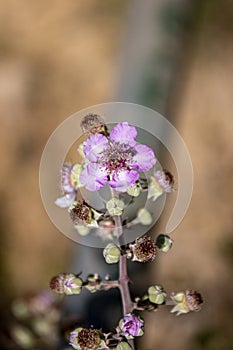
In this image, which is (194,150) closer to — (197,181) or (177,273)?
(197,181)

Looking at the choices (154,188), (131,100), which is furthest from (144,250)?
(131,100)

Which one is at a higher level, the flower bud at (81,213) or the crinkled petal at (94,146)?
the crinkled petal at (94,146)

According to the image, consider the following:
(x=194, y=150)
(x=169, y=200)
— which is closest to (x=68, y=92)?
(x=194, y=150)

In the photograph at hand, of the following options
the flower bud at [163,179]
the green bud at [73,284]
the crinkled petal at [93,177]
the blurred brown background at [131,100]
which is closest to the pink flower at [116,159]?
the crinkled petal at [93,177]

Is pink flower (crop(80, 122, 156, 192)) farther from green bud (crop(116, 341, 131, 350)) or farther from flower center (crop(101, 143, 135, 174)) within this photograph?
green bud (crop(116, 341, 131, 350))

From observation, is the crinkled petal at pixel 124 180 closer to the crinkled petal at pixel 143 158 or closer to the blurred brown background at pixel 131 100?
the crinkled petal at pixel 143 158

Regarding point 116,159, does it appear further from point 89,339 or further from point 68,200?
point 89,339

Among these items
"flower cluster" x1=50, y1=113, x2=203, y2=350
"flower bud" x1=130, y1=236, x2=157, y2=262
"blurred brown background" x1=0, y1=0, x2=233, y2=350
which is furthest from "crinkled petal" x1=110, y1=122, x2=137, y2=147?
"blurred brown background" x1=0, y1=0, x2=233, y2=350
